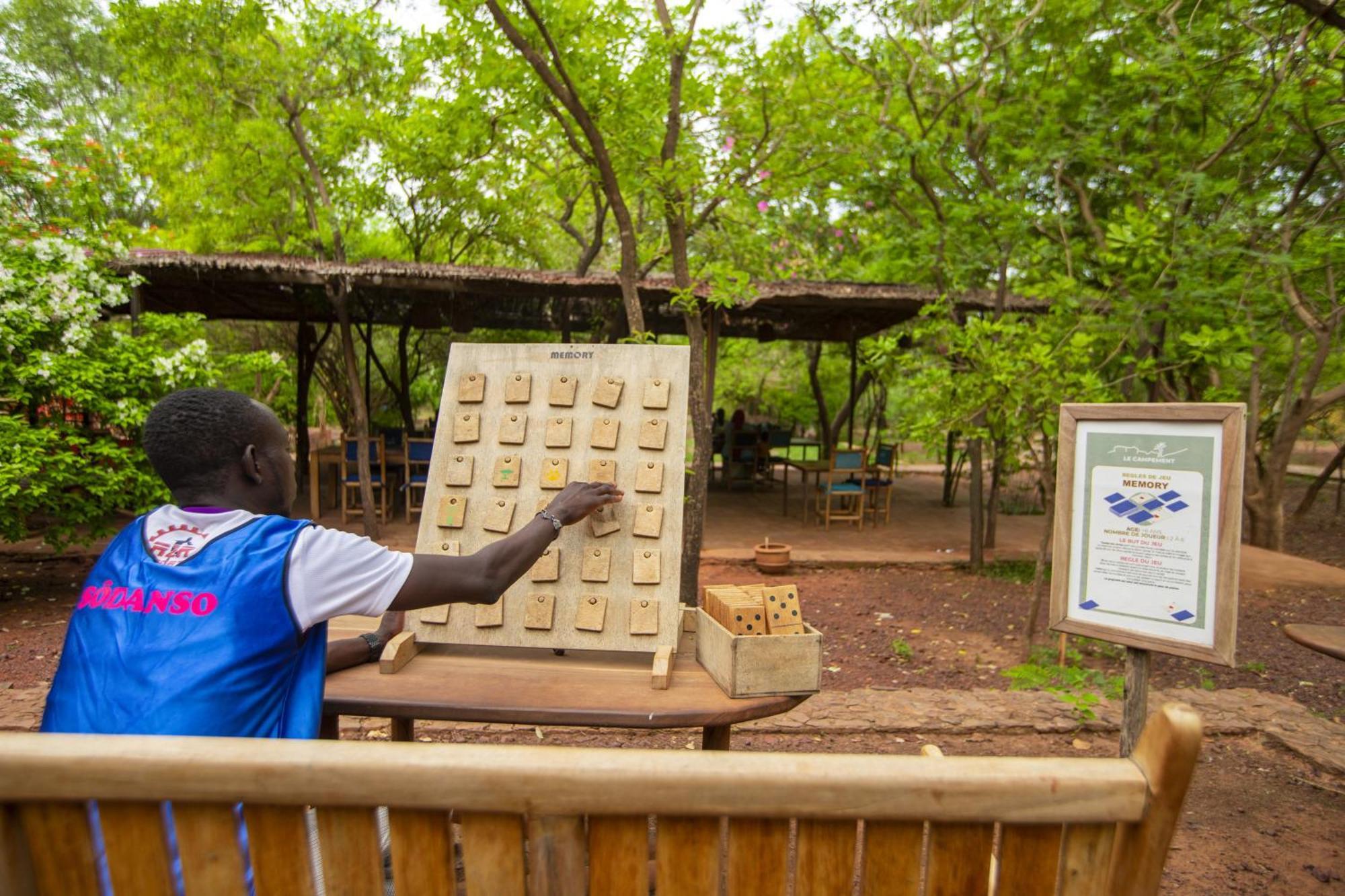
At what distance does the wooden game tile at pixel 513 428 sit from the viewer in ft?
8.25

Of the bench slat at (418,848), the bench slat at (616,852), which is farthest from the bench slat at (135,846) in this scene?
the bench slat at (616,852)

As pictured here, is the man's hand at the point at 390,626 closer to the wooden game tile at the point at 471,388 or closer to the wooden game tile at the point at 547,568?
the wooden game tile at the point at 547,568

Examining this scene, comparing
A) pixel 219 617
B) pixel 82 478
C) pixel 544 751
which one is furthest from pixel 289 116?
pixel 544 751

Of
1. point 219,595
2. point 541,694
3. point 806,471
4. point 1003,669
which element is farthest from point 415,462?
point 219,595

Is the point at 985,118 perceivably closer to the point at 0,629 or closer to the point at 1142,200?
the point at 1142,200

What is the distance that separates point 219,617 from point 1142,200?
27.1 feet

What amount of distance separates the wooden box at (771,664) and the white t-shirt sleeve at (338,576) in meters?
0.81

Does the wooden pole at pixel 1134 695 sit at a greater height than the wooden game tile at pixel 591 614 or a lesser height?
lesser

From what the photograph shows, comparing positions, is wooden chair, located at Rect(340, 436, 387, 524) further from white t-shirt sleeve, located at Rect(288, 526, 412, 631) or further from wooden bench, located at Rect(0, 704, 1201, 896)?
wooden bench, located at Rect(0, 704, 1201, 896)

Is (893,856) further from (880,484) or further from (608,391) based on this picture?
(880,484)

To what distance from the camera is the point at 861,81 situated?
8.55 meters

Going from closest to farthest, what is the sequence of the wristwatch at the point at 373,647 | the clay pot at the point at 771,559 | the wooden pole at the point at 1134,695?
1. the wristwatch at the point at 373,647
2. the wooden pole at the point at 1134,695
3. the clay pot at the point at 771,559

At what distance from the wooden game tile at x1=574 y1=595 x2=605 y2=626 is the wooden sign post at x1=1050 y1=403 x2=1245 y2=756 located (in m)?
1.53

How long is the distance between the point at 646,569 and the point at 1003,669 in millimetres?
3758
